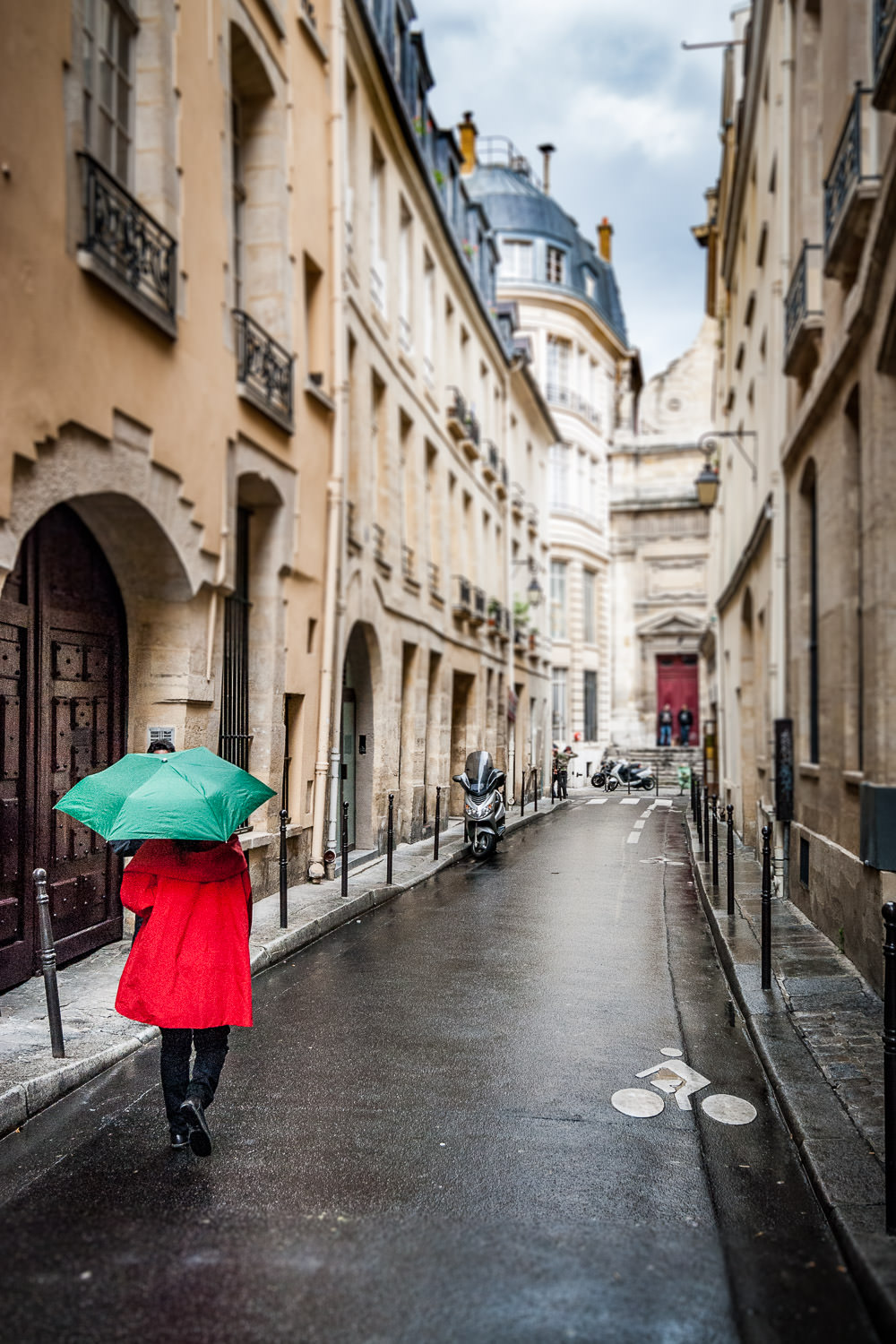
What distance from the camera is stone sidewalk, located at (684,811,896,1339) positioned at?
3682 mm

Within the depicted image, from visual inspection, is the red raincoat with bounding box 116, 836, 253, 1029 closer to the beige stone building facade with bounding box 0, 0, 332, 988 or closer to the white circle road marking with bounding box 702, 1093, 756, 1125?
the white circle road marking with bounding box 702, 1093, 756, 1125

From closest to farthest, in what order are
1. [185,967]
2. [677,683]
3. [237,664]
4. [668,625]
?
[185,967] → [237,664] → [668,625] → [677,683]

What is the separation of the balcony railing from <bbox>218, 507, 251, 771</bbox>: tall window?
1.14 meters

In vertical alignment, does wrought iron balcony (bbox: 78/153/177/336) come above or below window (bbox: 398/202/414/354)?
below

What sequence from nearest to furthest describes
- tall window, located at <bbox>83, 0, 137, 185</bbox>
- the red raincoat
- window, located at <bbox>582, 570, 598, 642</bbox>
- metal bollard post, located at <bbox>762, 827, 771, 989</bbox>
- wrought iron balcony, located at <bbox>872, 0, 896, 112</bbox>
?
the red raincoat, wrought iron balcony, located at <bbox>872, 0, 896, 112</bbox>, metal bollard post, located at <bbox>762, 827, 771, 989</bbox>, tall window, located at <bbox>83, 0, 137, 185</bbox>, window, located at <bbox>582, 570, 598, 642</bbox>

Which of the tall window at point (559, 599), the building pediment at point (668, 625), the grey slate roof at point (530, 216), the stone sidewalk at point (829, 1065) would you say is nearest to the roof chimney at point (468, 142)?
the grey slate roof at point (530, 216)

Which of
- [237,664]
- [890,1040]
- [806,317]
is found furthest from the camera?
Answer: [237,664]

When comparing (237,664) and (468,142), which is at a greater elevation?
(468,142)

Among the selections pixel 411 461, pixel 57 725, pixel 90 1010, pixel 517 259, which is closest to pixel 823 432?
pixel 57 725

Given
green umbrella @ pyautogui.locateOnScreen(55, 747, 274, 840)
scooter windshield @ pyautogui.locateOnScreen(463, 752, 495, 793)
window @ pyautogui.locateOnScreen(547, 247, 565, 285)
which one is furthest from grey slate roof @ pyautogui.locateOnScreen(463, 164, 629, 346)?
green umbrella @ pyautogui.locateOnScreen(55, 747, 274, 840)

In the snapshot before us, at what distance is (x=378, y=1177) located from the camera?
4270 mm

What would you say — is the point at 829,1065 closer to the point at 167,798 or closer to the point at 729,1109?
the point at 729,1109

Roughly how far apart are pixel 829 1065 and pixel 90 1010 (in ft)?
13.5

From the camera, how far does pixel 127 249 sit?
26.0 feet
